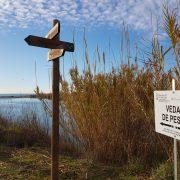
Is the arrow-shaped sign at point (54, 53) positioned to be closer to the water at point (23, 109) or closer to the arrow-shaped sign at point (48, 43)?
the arrow-shaped sign at point (48, 43)

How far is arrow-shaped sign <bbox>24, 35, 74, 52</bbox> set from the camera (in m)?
3.65

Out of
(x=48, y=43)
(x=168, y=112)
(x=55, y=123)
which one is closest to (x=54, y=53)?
(x=48, y=43)

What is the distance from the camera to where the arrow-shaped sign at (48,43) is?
3.65m

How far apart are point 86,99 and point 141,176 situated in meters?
1.34

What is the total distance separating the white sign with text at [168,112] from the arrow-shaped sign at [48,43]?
0.97 meters

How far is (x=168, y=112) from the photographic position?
315 centimetres

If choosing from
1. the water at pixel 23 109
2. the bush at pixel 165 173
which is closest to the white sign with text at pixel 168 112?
the bush at pixel 165 173

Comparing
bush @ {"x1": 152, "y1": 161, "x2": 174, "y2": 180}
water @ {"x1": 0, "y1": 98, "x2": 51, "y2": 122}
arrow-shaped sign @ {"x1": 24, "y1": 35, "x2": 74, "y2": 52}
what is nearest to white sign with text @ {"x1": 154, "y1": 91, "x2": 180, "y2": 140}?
bush @ {"x1": 152, "y1": 161, "x2": 174, "y2": 180}

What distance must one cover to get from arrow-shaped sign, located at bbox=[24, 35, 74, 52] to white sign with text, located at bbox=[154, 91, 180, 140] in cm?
97

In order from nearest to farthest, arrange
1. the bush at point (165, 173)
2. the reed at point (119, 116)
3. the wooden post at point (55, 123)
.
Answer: the wooden post at point (55, 123) → the bush at point (165, 173) → the reed at point (119, 116)

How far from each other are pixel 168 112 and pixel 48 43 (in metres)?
1.40

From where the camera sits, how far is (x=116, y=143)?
16.0 feet

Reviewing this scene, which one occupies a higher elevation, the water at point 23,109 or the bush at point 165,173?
the water at point 23,109

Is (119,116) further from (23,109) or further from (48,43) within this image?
(23,109)
